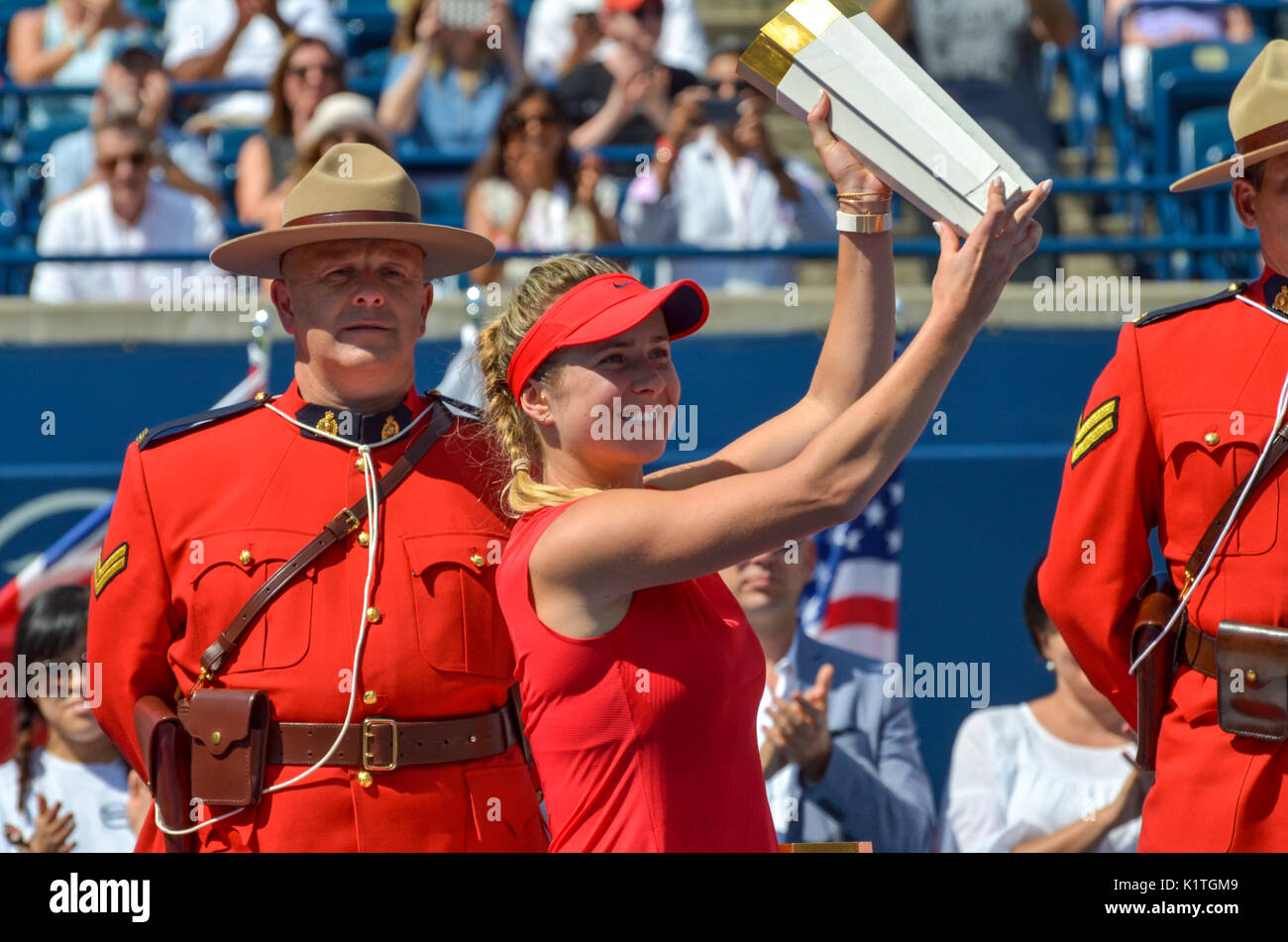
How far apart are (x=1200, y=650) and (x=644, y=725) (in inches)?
43.9

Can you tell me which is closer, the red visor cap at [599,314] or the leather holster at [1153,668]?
the red visor cap at [599,314]

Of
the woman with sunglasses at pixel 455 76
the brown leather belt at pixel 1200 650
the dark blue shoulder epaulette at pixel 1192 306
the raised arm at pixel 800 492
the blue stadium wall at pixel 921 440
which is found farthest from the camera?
the woman with sunglasses at pixel 455 76

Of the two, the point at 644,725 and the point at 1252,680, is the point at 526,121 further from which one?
the point at 644,725

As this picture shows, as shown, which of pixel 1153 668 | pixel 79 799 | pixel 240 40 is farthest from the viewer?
pixel 240 40

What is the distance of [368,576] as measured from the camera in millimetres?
3039

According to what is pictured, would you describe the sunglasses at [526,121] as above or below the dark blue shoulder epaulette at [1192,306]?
above

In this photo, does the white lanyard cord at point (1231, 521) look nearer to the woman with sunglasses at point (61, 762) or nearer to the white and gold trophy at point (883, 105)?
the white and gold trophy at point (883, 105)

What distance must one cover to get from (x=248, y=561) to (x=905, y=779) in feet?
7.78

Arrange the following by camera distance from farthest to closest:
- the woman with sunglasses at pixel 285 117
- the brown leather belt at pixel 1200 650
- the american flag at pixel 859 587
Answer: the woman with sunglasses at pixel 285 117 → the american flag at pixel 859 587 → the brown leather belt at pixel 1200 650

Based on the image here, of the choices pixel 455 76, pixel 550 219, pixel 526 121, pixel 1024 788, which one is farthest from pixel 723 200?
pixel 1024 788

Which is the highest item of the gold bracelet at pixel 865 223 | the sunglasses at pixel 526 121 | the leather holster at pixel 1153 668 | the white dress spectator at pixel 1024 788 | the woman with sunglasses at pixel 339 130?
the sunglasses at pixel 526 121

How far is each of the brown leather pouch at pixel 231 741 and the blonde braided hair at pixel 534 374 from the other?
0.66 meters

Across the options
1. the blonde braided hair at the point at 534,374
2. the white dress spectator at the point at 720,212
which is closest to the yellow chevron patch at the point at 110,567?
the blonde braided hair at the point at 534,374

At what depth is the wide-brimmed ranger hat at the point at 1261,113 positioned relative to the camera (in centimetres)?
291
